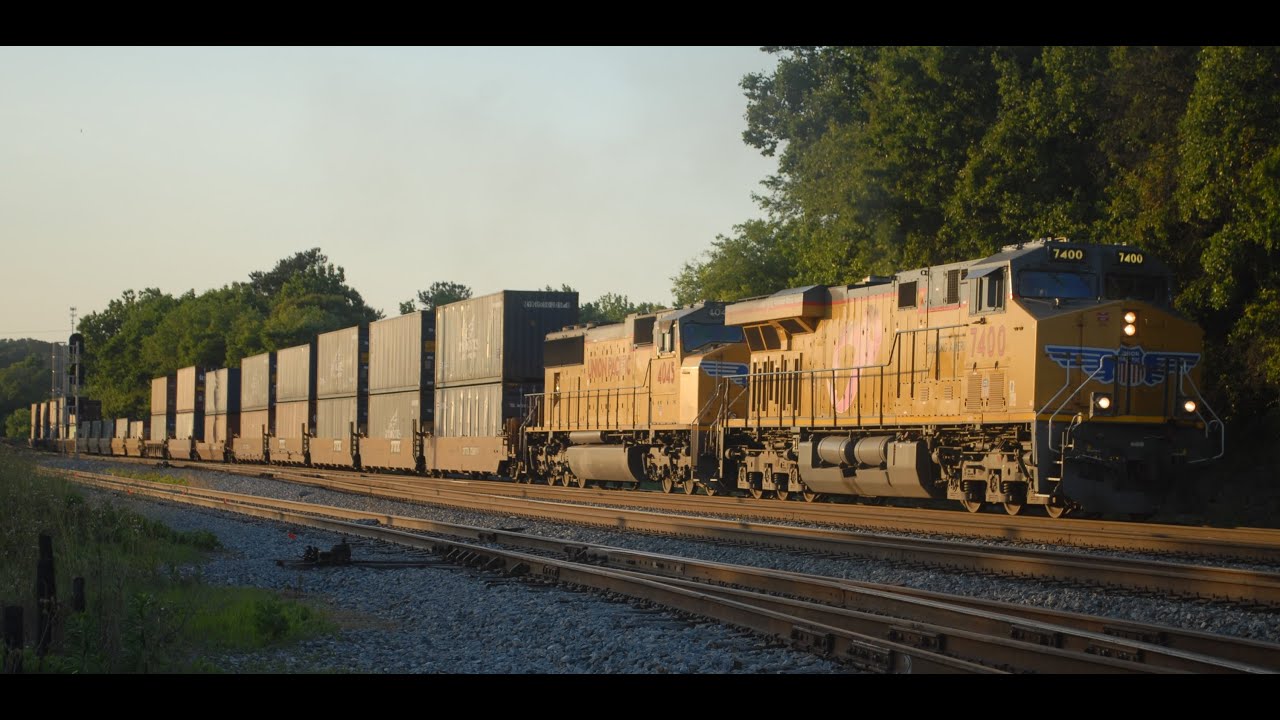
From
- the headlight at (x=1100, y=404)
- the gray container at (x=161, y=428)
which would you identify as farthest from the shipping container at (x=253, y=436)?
Result: the headlight at (x=1100, y=404)

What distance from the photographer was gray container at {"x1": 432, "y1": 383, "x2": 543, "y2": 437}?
97.7 feet

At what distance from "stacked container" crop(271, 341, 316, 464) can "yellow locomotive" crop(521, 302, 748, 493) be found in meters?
15.0

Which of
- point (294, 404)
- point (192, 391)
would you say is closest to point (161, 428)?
point (192, 391)

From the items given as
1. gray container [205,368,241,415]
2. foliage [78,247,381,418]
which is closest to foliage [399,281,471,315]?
foliage [78,247,381,418]

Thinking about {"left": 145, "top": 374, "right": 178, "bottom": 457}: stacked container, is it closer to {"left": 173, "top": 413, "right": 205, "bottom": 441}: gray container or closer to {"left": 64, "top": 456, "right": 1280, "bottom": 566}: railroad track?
{"left": 173, "top": 413, "right": 205, "bottom": 441}: gray container

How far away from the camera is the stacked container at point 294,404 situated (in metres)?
42.0

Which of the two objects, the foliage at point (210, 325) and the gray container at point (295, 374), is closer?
the gray container at point (295, 374)

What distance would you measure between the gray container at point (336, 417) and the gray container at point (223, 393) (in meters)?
11.0

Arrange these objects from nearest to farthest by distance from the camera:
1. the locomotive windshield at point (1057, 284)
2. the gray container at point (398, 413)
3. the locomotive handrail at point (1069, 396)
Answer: the locomotive handrail at point (1069, 396)
the locomotive windshield at point (1057, 284)
the gray container at point (398, 413)

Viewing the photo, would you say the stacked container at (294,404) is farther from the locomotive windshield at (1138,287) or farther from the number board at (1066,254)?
the locomotive windshield at (1138,287)

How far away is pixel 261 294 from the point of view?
12225 cm

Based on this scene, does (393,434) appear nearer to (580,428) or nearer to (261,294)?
(580,428)

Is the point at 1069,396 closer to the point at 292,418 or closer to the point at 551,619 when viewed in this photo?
the point at 551,619
